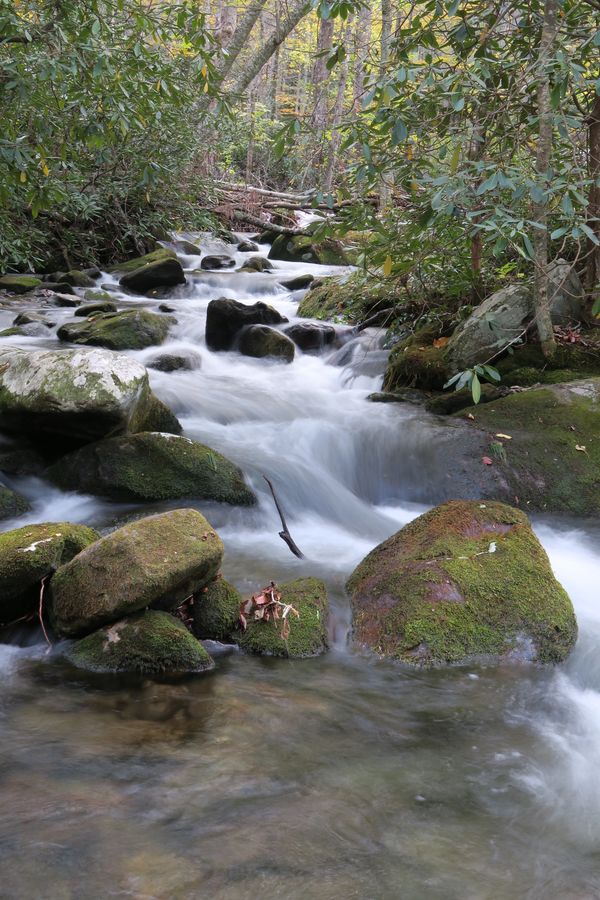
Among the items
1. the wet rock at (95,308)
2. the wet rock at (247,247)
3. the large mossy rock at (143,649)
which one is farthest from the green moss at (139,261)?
the large mossy rock at (143,649)

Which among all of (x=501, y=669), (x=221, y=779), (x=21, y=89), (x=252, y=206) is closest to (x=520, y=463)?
(x=501, y=669)

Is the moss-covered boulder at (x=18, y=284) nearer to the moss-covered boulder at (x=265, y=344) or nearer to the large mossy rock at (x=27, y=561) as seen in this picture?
the moss-covered boulder at (x=265, y=344)

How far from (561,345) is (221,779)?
569 centimetres

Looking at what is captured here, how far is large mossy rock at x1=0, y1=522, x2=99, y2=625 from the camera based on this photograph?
3451mm

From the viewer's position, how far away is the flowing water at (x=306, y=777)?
1898mm

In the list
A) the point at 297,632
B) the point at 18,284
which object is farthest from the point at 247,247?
the point at 297,632

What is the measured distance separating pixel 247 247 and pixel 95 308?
7348 millimetres

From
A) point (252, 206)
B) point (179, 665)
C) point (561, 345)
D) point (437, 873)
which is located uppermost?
point (252, 206)

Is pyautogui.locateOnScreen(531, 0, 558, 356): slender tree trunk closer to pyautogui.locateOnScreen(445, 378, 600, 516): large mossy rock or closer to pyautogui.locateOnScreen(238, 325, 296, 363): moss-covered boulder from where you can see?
pyautogui.locateOnScreen(445, 378, 600, 516): large mossy rock

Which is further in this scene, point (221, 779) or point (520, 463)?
point (520, 463)

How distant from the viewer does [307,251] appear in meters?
16.0

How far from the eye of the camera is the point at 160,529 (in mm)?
3543

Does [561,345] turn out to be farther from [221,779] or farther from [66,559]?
[221,779]

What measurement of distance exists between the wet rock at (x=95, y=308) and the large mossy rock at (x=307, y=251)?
6.16 m
